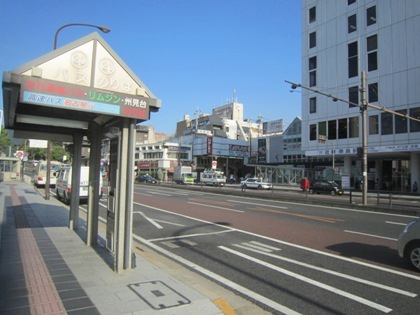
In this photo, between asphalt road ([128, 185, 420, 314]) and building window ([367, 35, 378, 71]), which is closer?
asphalt road ([128, 185, 420, 314])

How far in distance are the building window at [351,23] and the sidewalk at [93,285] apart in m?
45.5

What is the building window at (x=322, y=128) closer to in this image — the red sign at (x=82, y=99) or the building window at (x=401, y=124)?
the building window at (x=401, y=124)

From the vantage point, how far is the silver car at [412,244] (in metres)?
6.86

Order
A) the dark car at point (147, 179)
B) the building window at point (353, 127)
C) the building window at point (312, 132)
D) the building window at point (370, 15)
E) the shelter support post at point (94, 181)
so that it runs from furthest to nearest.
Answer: the dark car at point (147, 179) < the building window at point (312, 132) < the building window at point (353, 127) < the building window at point (370, 15) < the shelter support post at point (94, 181)

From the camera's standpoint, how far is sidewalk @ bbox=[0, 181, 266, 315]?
4469 millimetres

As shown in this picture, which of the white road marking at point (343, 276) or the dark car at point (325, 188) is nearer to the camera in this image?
the white road marking at point (343, 276)

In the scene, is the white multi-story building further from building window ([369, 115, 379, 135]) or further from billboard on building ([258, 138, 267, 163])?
billboard on building ([258, 138, 267, 163])

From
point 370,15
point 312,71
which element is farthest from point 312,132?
point 370,15

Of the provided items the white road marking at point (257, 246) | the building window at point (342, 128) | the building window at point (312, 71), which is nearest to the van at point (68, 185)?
the white road marking at point (257, 246)

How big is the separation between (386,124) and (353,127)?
4.29 m

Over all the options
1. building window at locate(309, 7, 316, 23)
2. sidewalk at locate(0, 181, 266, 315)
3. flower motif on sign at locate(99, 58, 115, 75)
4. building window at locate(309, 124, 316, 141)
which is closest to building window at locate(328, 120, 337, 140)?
building window at locate(309, 124, 316, 141)

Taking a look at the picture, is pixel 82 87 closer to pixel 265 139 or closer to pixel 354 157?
pixel 354 157

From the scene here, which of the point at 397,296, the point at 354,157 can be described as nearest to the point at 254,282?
the point at 397,296

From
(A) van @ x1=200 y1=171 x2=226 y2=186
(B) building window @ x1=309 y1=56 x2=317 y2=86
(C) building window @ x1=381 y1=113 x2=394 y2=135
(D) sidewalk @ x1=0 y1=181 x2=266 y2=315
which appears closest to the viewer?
(D) sidewalk @ x1=0 y1=181 x2=266 y2=315
